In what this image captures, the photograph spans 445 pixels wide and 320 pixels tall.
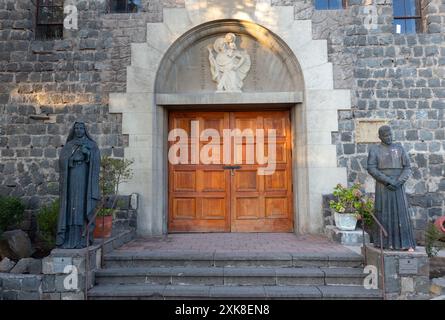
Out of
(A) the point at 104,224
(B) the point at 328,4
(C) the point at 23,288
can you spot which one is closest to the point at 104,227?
(A) the point at 104,224

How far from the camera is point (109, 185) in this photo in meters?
5.96

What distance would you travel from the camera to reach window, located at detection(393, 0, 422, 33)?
6789 mm

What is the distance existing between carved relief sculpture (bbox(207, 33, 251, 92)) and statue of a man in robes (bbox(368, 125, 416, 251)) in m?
3.23

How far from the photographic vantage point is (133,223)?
6184 millimetres

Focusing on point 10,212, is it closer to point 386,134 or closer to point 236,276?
point 236,276

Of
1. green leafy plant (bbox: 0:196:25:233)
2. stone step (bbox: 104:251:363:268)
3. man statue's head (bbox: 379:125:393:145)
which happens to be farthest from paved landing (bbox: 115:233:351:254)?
green leafy plant (bbox: 0:196:25:233)

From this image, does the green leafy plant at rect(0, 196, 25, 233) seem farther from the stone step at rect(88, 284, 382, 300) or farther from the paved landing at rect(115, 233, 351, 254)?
the stone step at rect(88, 284, 382, 300)

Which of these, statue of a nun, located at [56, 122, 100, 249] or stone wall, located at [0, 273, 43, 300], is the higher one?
statue of a nun, located at [56, 122, 100, 249]

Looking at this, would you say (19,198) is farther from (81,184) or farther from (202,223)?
(202,223)

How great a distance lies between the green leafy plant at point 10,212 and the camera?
18.8ft

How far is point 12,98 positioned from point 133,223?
348 cm

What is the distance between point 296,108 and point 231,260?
3487 mm

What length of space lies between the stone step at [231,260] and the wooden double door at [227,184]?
2.06m

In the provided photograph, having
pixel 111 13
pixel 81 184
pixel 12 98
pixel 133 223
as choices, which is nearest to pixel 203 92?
pixel 111 13
